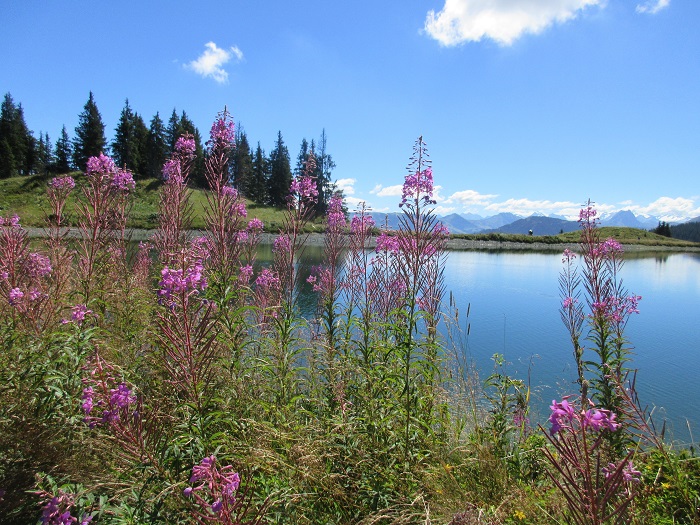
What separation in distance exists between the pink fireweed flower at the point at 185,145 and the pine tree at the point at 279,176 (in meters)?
Result: 68.5

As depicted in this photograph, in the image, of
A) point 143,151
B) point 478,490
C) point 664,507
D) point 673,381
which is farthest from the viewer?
point 143,151

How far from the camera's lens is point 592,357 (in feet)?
53.4

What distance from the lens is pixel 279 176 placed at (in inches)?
2965

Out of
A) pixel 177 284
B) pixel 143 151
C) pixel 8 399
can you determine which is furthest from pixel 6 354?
pixel 143 151

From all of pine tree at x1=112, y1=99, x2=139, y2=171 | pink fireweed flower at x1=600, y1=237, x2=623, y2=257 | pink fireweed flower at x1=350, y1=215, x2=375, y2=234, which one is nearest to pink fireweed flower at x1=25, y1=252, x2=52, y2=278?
pink fireweed flower at x1=350, y1=215, x2=375, y2=234

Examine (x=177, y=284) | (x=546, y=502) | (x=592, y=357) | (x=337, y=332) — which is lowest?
(x=592, y=357)

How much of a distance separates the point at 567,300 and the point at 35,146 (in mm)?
88952

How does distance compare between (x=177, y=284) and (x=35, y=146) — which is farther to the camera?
(x=35, y=146)

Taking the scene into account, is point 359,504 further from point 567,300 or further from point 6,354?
point 567,300

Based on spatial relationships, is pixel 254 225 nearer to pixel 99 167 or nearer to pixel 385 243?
pixel 385 243

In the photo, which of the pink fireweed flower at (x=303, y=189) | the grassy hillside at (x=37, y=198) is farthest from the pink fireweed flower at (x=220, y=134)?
the grassy hillside at (x=37, y=198)

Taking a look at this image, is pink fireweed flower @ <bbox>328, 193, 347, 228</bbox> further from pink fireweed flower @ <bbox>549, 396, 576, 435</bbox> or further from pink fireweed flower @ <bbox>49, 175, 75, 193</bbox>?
pink fireweed flower @ <bbox>549, 396, 576, 435</bbox>

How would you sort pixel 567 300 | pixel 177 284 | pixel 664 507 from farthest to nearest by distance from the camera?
pixel 567 300 < pixel 664 507 < pixel 177 284

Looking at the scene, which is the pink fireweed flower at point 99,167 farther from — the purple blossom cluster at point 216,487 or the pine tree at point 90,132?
the pine tree at point 90,132
